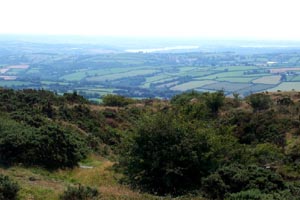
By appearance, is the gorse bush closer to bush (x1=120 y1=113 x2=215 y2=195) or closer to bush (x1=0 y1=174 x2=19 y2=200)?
bush (x1=120 y1=113 x2=215 y2=195)

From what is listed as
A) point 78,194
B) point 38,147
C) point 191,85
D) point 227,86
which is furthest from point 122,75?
point 78,194

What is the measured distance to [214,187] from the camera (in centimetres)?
1070

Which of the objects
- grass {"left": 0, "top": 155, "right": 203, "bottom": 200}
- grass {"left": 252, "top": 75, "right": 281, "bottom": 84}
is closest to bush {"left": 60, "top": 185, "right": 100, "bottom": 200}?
grass {"left": 0, "top": 155, "right": 203, "bottom": 200}

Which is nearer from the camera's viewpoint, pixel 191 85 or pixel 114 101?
pixel 114 101

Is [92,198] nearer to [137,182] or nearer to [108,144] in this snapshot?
[137,182]

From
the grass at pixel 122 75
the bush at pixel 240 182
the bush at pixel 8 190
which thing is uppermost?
the bush at pixel 8 190

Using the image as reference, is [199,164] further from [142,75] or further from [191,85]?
[142,75]

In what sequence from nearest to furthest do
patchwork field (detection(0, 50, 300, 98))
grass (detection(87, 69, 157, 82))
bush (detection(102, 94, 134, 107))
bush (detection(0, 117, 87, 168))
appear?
bush (detection(0, 117, 87, 168)) → bush (detection(102, 94, 134, 107)) → patchwork field (detection(0, 50, 300, 98)) → grass (detection(87, 69, 157, 82))

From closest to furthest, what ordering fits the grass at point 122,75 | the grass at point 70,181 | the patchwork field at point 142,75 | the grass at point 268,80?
the grass at point 70,181, the patchwork field at point 142,75, the grass at point 268,80, the grass at point 122,75

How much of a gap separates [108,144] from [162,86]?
82.8 m

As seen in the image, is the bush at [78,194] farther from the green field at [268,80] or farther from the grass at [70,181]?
the green field at [268,80]

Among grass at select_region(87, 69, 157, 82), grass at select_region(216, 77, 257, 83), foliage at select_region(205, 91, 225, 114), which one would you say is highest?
foliage at select_region(205, 91, 225, 114)

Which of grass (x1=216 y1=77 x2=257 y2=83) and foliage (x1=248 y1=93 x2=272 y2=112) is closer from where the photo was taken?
foliage (x1=248 y1=93 x2=272 y2=112)

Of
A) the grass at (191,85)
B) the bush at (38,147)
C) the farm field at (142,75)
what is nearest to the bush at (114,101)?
the bush at (38,147)
